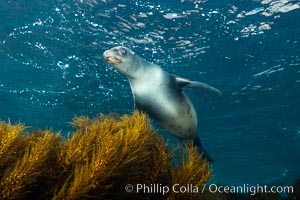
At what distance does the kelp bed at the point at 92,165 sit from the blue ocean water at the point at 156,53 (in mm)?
3525

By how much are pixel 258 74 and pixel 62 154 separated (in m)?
14.3

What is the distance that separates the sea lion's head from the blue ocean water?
2.49 m

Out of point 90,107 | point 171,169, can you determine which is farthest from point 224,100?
point 171,169

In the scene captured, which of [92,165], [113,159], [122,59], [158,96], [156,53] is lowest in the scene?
[92,165]

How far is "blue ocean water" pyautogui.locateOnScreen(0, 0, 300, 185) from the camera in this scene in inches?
426

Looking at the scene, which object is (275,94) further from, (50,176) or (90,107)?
(50,176)

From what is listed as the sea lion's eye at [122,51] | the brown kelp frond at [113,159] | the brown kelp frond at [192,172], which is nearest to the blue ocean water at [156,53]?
the sea lion's eye at [122,51]

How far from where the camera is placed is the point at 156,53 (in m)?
13.4

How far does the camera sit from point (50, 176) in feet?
9.59

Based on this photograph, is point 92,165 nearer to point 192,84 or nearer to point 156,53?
point 192,84

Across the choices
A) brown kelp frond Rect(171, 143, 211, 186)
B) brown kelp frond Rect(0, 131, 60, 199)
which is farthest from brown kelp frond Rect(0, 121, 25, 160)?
brown kelp frond Rect(171, 143, 211, 186)

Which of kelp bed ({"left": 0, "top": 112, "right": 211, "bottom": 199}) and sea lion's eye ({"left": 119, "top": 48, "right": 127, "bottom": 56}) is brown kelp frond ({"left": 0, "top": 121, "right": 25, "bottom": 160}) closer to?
kelp bed ({"left": 0, "top": 112, "right": 211, "bottom": 199})

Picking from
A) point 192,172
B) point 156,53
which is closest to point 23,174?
point 192,172

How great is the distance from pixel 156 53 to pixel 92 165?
11.0 metres
